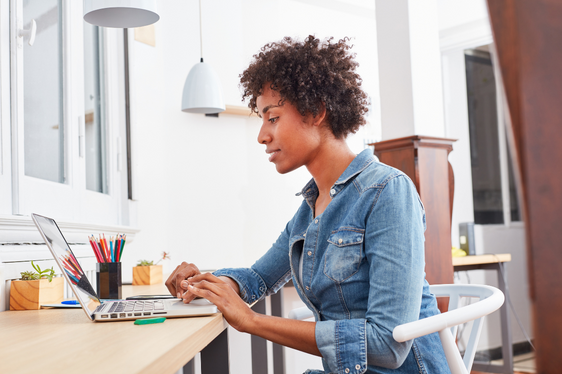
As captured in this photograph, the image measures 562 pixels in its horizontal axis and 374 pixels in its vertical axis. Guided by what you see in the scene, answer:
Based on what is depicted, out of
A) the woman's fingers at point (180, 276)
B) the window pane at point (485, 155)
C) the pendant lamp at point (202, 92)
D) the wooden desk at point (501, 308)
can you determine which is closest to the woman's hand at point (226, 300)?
the woman's fingers at point (180, 276)

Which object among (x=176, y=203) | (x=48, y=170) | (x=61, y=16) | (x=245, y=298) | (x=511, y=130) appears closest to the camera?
(x=511, y=130)

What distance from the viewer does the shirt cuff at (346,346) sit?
896 mm

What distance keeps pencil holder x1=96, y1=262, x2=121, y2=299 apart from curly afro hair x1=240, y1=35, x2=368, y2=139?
656 mm

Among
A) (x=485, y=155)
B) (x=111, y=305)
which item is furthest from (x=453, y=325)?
(x=485, y=155)

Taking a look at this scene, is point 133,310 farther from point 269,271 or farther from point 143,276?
point 143,276

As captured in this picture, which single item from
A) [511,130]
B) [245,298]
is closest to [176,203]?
[245,298]

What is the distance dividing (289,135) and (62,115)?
1.21 meters

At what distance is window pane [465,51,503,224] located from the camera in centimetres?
433

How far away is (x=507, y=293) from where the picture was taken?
3551mm

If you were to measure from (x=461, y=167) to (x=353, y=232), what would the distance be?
3.69 m

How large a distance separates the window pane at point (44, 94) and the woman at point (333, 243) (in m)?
0.81

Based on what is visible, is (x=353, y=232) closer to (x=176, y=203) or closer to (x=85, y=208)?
(x=85, y=208)

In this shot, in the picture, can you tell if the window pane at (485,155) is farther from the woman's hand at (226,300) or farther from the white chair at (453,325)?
the woman's hand at (226,300)

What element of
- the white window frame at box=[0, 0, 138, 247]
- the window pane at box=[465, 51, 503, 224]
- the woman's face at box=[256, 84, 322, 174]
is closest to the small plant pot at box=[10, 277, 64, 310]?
the white window frame at box=[0, 0, 138, 247]
